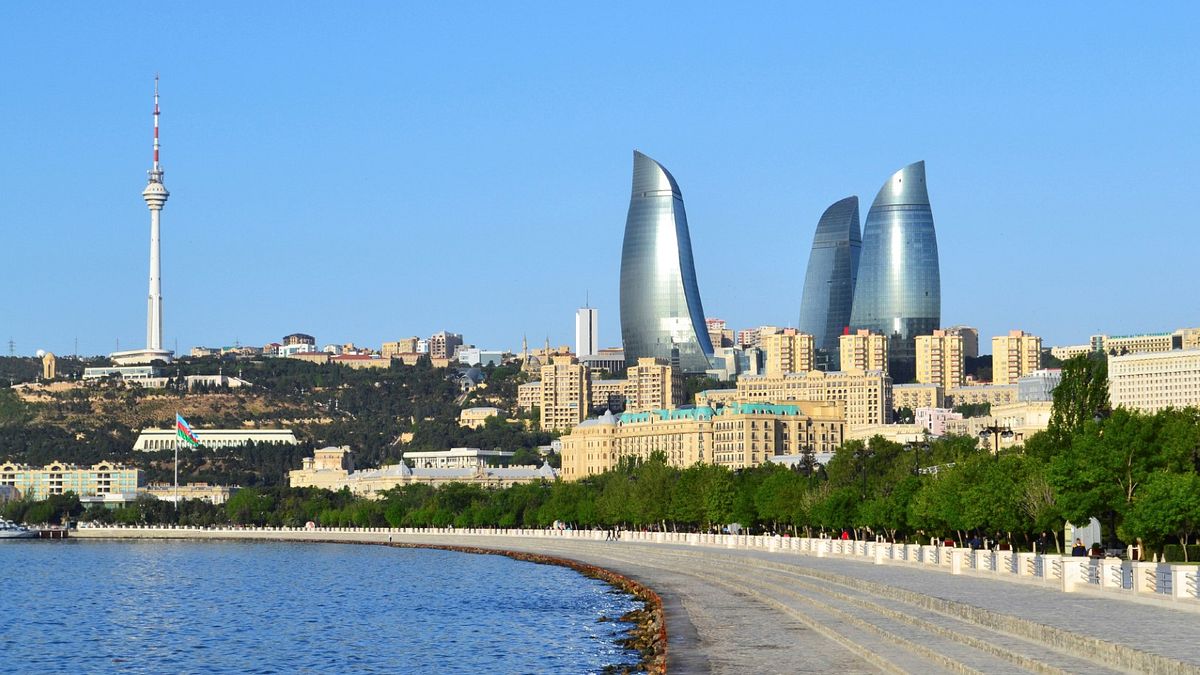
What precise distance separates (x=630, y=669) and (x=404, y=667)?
6769mm

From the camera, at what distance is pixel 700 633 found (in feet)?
142

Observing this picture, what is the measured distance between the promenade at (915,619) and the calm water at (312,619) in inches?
142

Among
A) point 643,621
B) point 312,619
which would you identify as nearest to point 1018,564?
point 643,621

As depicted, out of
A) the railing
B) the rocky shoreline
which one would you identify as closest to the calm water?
the rocky shoreline

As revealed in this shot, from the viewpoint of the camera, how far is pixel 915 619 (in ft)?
122

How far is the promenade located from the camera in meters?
30.2

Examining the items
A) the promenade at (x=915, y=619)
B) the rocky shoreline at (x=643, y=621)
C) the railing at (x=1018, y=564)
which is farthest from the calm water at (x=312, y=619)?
the railing at (x=1018, y=564)

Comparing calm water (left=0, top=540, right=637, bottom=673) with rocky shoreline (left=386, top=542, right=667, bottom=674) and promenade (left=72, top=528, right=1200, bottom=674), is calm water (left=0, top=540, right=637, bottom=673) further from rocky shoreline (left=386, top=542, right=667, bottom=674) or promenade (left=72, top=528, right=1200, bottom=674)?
promenade (left=72, top=528, right=1200, bottom=674)

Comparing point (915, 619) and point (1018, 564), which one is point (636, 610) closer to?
point (1018, 564)

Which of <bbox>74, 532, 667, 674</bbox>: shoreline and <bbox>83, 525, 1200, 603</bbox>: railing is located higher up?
<bbox>83, 525, 1200, 603</bbox>: railing

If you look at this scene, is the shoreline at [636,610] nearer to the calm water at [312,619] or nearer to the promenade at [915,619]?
the promenade at [915,619]

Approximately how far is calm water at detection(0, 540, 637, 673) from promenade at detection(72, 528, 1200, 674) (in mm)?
3604

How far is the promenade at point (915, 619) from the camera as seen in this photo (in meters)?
30.2

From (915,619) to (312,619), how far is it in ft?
99.2
